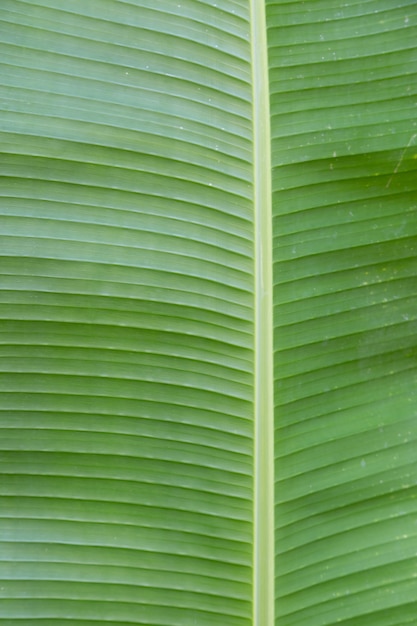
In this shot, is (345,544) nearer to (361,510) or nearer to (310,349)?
(361,510)

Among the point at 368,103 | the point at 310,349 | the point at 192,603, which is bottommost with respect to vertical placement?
the point at 192,603

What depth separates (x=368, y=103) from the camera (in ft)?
1.96

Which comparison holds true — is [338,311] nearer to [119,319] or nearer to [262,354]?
[262,354]

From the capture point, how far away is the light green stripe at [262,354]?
593 millimetres

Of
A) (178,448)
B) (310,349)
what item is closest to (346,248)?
(310,349)

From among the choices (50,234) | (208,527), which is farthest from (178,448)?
(50,234)

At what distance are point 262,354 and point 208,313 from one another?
0.19 ft

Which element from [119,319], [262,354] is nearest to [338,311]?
[262,354]

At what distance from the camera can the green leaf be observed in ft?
1.88

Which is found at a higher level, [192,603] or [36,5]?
[36,5]

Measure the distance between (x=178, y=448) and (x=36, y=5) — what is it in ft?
1.24

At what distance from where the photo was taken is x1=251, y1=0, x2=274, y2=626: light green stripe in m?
0.59

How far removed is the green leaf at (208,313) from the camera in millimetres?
572

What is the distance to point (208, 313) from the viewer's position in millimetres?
587
